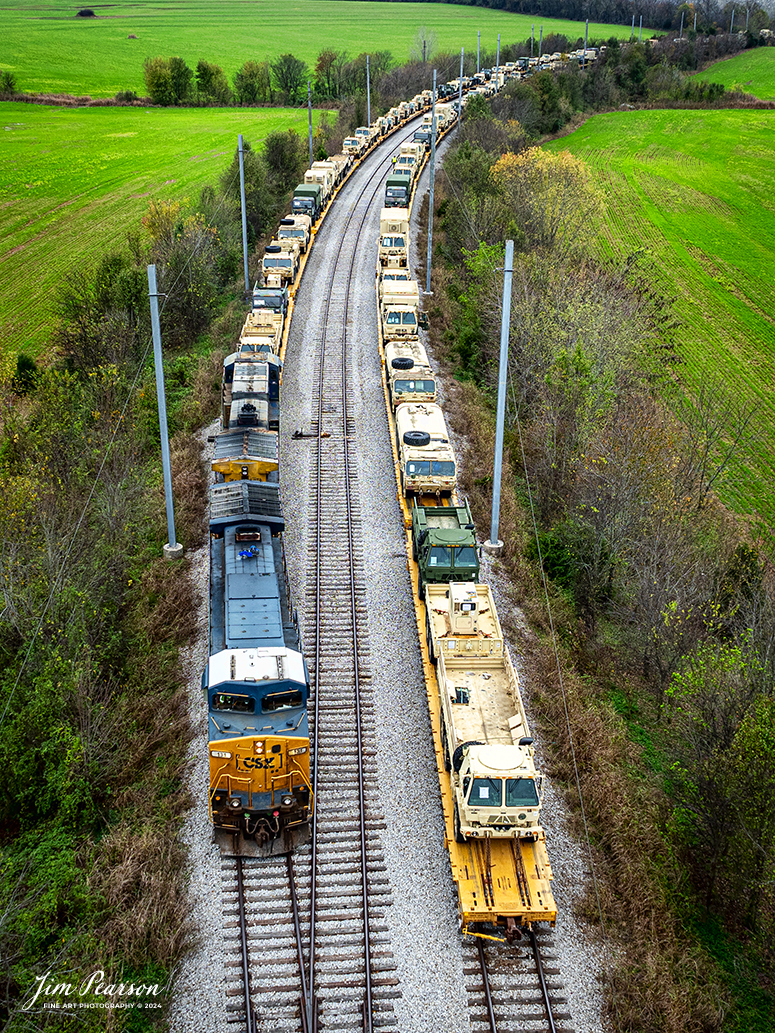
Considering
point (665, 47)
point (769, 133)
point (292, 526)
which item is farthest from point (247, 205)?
point (665, 47)

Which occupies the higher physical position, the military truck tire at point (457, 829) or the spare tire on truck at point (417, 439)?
the spare tire on truck at point (417, 439)

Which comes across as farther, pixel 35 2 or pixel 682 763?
pixel 35 2

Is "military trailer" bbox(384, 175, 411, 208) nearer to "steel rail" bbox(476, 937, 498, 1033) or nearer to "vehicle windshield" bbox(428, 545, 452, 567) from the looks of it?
"vehicle windshield" bbox(428, 545, 452, 567)

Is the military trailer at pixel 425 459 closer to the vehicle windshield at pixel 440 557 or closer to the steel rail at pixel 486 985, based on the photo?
the vehicle windshield at pixel 440 557

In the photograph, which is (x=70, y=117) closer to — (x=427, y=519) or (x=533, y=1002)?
(x=427, y=519)

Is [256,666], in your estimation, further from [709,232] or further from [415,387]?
[709,232]

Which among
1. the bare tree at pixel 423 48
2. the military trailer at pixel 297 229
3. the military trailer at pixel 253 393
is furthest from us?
the bare tree at pixel 423 48

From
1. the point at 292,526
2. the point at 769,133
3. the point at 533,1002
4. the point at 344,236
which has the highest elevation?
the point at 769,133

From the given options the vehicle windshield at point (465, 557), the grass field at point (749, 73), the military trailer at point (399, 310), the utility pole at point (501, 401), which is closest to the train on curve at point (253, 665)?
the vehicle windshield at point (465, 557)
